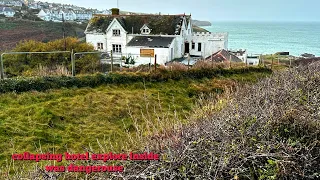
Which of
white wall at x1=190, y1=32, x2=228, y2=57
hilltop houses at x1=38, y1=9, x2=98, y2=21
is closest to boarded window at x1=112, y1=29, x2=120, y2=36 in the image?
white wall at x1=190, y1=32, x2=228, y2=57

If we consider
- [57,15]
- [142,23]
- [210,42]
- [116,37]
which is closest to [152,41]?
[142,23]

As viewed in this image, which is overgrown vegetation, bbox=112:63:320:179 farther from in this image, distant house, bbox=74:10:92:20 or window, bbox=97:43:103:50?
distant house, bbox=74:10:92:20

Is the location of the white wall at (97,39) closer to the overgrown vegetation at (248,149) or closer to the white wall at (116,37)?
the white wall at (116,37)

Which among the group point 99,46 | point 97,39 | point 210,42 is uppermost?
point 97,39

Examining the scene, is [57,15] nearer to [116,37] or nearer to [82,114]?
[116,37]

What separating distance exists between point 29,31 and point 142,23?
41.1 metres

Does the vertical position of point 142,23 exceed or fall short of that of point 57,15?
it falls short

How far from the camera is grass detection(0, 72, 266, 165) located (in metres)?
6.51

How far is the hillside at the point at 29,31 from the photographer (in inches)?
2127

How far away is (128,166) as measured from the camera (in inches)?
142

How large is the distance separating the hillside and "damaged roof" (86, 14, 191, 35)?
25173 millimetres

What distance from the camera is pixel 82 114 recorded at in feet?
28.2

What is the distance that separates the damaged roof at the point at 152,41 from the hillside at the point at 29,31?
3008 cm

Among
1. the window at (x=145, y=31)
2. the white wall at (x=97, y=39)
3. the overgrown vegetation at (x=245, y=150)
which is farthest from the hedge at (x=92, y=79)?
the white wall at (x=97, y=39)
